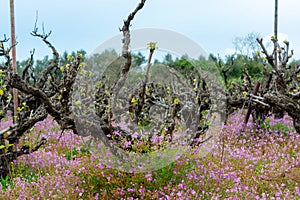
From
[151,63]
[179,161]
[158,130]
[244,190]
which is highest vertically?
[151,63]

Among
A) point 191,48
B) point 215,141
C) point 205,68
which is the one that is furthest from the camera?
point 215,141

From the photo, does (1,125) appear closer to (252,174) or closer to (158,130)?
(158,130)

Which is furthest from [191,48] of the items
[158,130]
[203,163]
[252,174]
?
[252,174]

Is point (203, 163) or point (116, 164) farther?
point (203, 163)

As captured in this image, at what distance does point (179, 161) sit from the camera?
5.19m

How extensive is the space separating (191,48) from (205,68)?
177 centimetres

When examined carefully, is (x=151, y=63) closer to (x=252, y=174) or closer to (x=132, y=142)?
(x=132, y=142)

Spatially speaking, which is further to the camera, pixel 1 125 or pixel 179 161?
pixel 1 125

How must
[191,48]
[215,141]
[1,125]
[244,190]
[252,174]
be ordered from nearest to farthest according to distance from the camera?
[244,190]
[191,48]
[252,174]
[215,141]
[1,125]

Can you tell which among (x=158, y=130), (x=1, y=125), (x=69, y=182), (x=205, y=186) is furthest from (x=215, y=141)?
(x=1, y=125)

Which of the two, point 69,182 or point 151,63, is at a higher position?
point 151,63

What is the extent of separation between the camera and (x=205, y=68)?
22.6 ft

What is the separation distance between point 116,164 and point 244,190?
5.72ft

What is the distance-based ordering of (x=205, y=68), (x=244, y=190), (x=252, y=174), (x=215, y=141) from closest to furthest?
(x=244, y=190) < (x=252, y=174) < (x=205, y=68) < (x=215, y=141)
